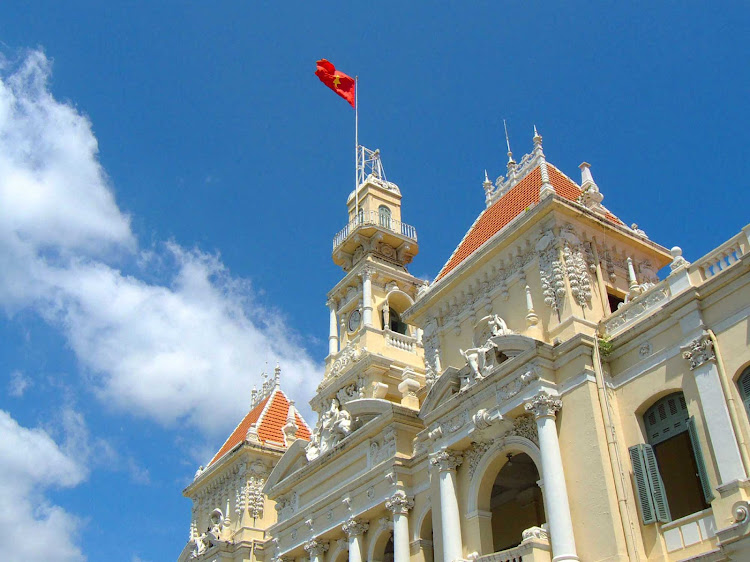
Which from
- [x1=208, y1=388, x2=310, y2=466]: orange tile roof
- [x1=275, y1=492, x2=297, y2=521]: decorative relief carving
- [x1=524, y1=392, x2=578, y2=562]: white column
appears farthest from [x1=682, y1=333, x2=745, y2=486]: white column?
[x1=208, y1=388, x2=310, y2=466]: orange tile roof

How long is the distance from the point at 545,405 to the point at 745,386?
4.45m

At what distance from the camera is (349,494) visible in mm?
25219

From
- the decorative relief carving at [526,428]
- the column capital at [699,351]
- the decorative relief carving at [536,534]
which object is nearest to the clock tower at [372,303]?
the decorative relief carving at [526,428]

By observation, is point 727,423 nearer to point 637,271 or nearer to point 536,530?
point 536,530

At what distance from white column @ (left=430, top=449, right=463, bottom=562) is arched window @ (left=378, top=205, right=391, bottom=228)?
17.0m

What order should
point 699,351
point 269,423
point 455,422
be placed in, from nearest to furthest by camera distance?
point 699,351 < point 455,422 < point 269,423

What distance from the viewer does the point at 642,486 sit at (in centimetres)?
1633

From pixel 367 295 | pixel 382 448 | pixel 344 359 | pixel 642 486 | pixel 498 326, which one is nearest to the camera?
pixel 642 486

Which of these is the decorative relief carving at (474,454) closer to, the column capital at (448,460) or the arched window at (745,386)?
the column capital at (448,460)

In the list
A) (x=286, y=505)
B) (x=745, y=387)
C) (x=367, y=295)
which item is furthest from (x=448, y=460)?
(x=367, y=295)

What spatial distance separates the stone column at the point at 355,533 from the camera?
24.4 meters

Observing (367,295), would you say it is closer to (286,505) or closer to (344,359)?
(344,359)

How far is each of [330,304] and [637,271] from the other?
16.7 metres

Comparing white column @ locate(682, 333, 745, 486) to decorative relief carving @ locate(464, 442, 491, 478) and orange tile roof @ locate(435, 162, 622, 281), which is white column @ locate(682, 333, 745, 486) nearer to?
decorative relief carving @ locate(464, 442, 491, 478)
